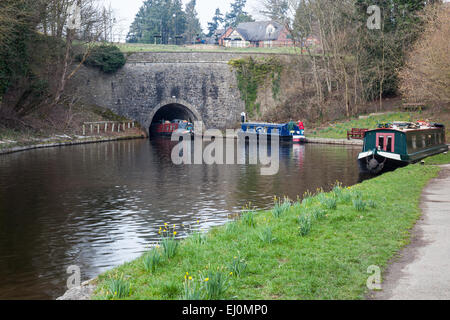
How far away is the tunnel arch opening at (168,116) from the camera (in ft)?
140

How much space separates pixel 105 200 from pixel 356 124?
24.9 meters

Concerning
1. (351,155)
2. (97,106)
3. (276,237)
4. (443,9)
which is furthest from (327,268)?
(97,106)

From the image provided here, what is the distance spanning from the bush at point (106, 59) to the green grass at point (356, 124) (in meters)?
16.8

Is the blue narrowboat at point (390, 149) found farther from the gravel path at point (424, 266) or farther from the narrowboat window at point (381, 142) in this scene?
the gravel path at point (424, 266)

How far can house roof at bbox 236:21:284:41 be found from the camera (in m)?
73.8

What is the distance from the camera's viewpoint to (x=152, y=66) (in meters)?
41.2

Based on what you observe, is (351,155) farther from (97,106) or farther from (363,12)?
(97,106)

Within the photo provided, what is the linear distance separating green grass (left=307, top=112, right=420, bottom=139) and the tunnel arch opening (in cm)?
1163

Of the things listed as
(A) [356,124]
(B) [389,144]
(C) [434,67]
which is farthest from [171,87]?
(B) [389,144]

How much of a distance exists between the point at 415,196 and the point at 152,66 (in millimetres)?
32861

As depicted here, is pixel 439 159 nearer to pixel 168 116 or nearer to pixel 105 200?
pixel 105 200

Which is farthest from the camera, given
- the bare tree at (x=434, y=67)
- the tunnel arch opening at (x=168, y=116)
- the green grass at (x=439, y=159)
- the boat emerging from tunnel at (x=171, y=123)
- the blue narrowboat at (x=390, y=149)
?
the tunnel arch opening at (x=168, y=116)

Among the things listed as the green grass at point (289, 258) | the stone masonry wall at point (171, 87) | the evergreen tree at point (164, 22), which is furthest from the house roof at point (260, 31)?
the green grass at point (289, 258)
